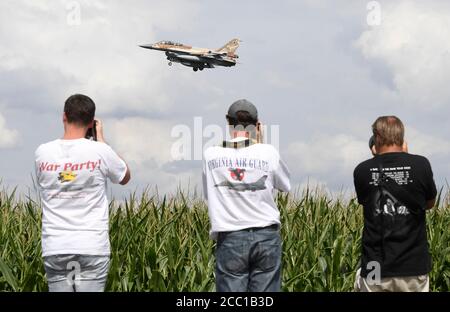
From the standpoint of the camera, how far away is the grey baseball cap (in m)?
5.35

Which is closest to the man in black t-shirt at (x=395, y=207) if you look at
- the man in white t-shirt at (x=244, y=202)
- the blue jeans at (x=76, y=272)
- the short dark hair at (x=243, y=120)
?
the man in white t-shirt at (x=244, y=202)

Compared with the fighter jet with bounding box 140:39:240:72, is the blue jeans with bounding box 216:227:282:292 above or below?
below

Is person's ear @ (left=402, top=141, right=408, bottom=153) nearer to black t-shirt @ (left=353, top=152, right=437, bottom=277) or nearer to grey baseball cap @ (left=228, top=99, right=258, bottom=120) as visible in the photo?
black t-shirt @ (left=353, top=152, right=437, bottom=277)

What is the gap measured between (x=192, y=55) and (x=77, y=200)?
66.7 meters

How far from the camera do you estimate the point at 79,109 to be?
4.95 metres

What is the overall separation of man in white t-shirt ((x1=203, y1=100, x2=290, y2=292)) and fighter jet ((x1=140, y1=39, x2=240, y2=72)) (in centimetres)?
6422

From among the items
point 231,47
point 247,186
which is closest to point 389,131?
point 247,186

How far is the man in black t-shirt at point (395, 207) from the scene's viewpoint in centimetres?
516

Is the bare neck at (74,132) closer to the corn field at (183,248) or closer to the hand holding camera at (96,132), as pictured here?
the hand holding camera at (96,132)

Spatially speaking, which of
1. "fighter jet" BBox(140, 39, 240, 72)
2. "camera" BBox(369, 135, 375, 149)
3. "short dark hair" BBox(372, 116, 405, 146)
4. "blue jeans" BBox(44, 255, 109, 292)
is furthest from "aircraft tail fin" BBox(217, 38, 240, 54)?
"blue jeans" BBox(44, 255, 109, 292)

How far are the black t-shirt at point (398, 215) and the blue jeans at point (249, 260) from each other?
70 cm

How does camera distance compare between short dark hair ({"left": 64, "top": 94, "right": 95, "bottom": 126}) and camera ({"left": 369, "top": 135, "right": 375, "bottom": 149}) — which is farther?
camera ({"left": 369, "top": 135, "right": 375, "bottom": 149})
